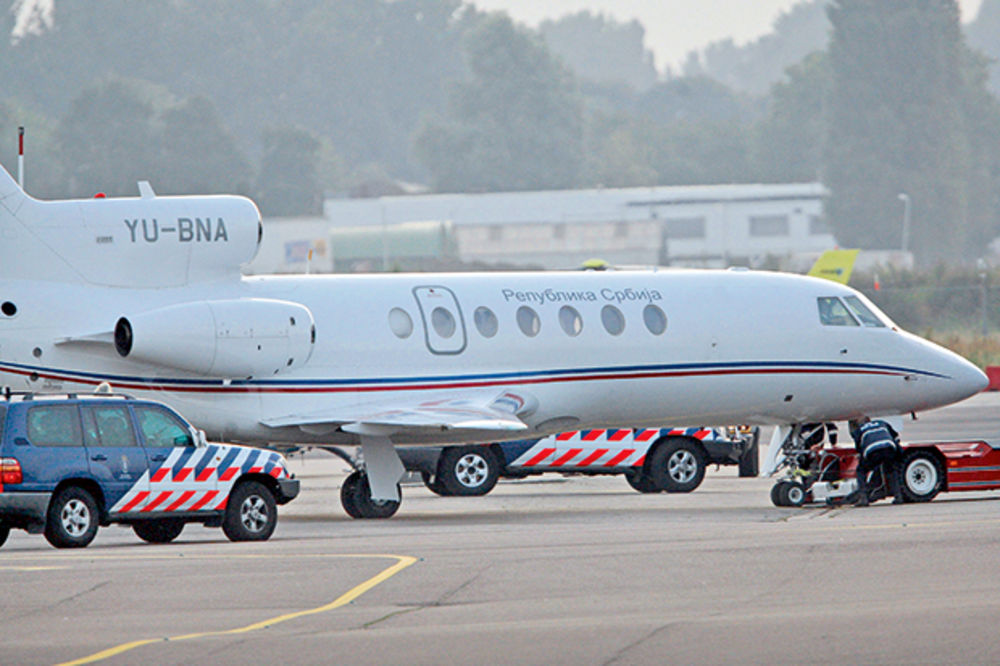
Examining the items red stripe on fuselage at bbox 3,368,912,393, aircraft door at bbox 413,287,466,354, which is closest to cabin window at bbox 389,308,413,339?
aircraft door at bbox 413,287,466,354

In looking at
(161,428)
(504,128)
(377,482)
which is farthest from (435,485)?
(504,128)

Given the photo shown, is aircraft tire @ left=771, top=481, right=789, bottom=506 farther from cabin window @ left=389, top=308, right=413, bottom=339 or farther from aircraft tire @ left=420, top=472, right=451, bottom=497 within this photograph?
aircraft tire @ left=420, top=472, right=451, bottom=497

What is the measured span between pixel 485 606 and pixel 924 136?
112m

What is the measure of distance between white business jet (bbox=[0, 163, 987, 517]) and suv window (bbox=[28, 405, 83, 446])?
3.51 m

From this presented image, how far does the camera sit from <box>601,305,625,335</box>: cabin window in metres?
25.2

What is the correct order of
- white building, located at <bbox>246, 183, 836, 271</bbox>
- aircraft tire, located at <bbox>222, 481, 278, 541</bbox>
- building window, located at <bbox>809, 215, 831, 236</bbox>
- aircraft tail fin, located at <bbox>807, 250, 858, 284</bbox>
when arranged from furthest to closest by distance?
1. building window, located at <bbox>809, 215, 831, 236</bbox>
2. white building, located at <bbox>246, 183, 836, 271</bbox>
3. aircraft tail fin, located at <bbox>807, 250, 858, 284</bbox>
4. aircraft tire, located at <bbox>222, 481, 278, 541</bbox>

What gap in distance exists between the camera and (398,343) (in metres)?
24.0

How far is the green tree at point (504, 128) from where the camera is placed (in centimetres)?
13512

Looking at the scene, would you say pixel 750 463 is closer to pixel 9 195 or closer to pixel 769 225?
pixel 9 195

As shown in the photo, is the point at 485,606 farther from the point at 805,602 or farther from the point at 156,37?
the point at 156,37

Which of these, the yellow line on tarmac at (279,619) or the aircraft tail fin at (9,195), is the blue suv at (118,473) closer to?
the yellow line on tarmac at (279,619)

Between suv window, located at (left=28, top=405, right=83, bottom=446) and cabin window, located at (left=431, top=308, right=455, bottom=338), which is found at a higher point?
cabin window, located at (left=431, top=308, right=455, bottom=338)

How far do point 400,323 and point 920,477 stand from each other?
22.5ft

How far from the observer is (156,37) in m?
144
